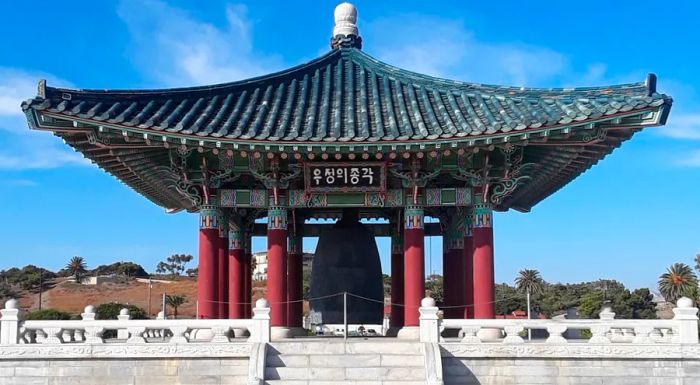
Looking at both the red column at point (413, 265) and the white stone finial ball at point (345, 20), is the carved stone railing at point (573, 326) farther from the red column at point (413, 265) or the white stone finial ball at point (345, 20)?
the white stone finial ball at point (345, 20)

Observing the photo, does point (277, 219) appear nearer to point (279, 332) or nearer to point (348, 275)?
point (279, 332)

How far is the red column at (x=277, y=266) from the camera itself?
1803cm

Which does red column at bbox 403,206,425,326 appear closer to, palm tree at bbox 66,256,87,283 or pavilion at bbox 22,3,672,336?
pavilion at bbox 22,3,672,336

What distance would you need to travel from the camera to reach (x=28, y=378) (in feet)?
49.0

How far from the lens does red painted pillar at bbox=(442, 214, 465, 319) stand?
74.0 ft

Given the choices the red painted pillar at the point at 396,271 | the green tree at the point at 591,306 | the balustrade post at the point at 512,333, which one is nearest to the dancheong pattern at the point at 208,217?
the red painted pillar at the point at 396,271

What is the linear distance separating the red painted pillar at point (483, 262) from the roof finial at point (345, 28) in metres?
7.93

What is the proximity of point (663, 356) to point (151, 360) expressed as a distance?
10.1 meters

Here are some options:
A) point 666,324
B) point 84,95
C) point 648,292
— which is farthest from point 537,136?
point 648,292

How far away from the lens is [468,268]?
20.9 metres

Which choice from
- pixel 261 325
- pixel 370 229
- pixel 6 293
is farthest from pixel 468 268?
pixel 6 293

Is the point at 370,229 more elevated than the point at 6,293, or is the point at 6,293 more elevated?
the point at 370,229

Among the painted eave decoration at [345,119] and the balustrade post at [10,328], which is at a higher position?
the painted eave decoration at [345,119]

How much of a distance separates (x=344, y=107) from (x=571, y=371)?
848cm
